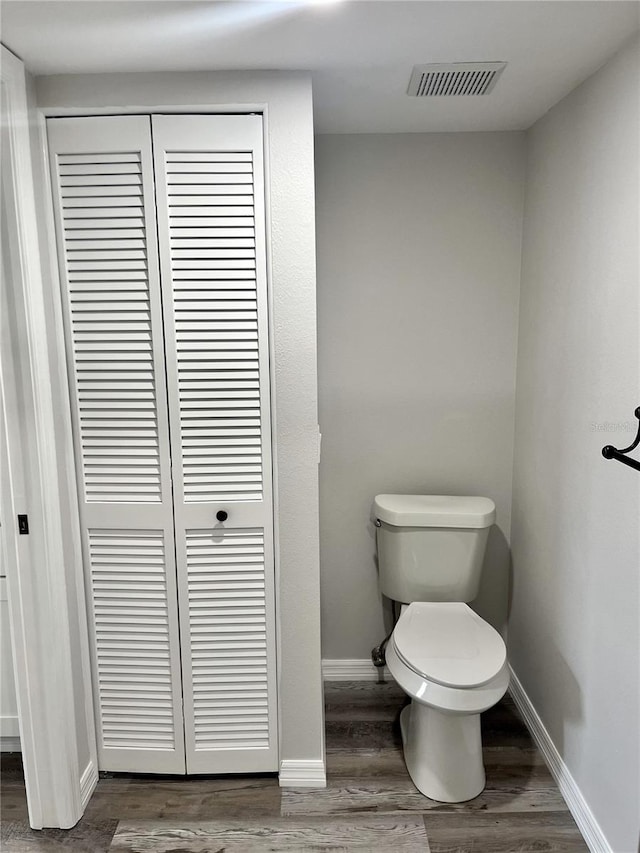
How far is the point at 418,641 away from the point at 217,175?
1553 millimetres

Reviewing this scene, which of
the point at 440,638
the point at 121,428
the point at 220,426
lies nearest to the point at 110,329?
the point at 121,428

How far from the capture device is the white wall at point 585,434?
1613mm

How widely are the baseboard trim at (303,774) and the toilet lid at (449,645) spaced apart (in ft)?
1.57

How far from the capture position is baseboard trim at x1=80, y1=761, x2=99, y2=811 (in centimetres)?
199

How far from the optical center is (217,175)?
180 centimetres

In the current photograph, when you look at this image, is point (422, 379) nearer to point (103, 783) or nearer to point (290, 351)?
point (290, 351)

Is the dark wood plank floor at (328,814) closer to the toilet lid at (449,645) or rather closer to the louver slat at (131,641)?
the louver slat at (131,641)

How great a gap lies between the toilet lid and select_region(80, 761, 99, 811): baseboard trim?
107 cm

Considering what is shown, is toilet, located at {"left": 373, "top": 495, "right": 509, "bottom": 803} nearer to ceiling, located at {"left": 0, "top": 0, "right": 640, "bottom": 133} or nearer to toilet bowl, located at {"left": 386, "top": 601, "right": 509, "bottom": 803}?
toilet bowl, located at {"left": 386, "top": 601, "right": 509, "bottom": 803}

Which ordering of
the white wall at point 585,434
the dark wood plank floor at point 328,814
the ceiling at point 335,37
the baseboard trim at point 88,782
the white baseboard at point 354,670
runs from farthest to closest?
the white baseboard at point 354,670
the baseboard trim at point 88,782
the dark wood plank floor at point 328,814
the white wall at point 585,434
the ceiling at point 335,37

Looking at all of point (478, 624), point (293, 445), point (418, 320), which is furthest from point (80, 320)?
point (478, 624)

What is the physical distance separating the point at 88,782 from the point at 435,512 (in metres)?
1.45

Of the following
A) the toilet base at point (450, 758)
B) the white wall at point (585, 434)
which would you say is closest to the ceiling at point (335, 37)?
the white wall at point (585, 434)

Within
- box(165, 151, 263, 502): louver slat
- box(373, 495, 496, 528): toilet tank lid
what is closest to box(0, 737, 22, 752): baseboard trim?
box(165, 151, 263, 502): louver slat
